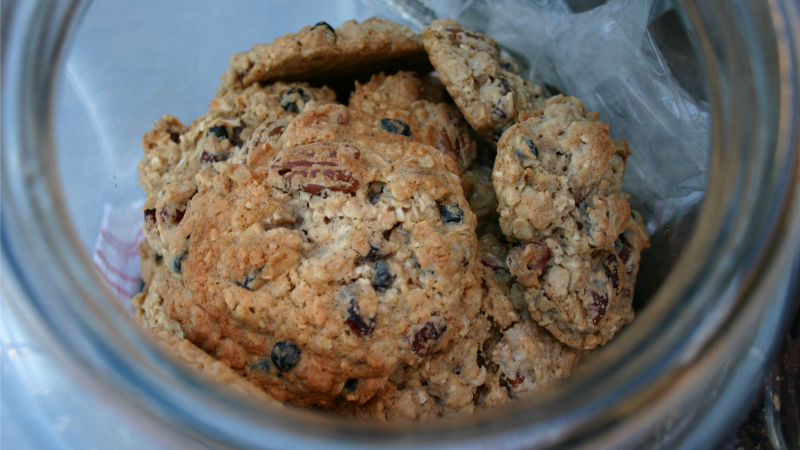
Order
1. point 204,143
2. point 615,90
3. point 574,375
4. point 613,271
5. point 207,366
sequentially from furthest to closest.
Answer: point 615,90 → point 204,143 → point 613,271 → point 207,366 → point 574,375

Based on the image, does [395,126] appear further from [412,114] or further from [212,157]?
[212,157]

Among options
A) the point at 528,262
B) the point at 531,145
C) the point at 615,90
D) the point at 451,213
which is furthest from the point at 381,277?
the point at 615,90

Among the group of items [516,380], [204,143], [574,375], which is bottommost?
[516,380]

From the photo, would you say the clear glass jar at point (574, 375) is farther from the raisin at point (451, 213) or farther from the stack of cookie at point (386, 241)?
the raisin at point (451, 213)

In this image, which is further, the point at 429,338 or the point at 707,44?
the point at 429,338

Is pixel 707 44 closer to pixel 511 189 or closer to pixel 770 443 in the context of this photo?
pixel 511 189

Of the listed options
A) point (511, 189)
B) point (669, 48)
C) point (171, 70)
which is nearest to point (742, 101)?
point (511, 189)

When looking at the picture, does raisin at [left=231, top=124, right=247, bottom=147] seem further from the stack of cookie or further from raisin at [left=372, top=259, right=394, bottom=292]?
raisin at [left=372, top=259, right=394, bottom=292]

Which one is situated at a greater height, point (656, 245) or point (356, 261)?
point (356, 261)
